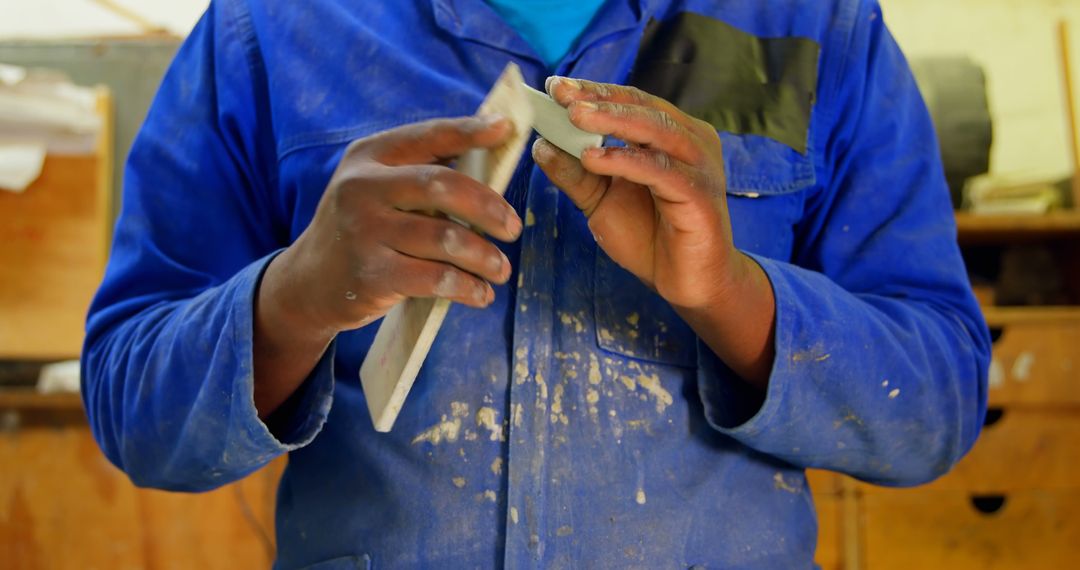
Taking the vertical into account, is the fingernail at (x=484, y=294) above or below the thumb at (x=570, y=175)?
below

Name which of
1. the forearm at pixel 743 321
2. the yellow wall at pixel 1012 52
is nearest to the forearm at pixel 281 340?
the forearm at pixel 743 321

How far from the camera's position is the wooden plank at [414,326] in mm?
494

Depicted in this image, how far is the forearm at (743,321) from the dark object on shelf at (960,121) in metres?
1.13

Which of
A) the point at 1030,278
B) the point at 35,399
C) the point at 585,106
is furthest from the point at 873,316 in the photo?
the point at 35,399

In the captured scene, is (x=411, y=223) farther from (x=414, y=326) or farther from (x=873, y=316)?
(x=873, y=316)

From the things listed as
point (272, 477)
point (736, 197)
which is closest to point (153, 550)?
→ point (272, 477)

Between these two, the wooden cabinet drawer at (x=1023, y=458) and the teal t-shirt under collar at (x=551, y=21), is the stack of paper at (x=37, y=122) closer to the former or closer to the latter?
the teal t-shirt under collar at (x=551, y=21)

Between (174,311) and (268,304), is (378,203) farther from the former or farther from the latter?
(174,311)

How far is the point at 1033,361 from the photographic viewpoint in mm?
1386

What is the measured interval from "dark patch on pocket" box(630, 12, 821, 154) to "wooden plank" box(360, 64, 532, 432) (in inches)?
8.5

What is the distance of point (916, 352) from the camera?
2.15ft

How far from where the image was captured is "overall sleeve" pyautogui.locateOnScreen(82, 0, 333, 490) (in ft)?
2.02

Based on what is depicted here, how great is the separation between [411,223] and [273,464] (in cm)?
116

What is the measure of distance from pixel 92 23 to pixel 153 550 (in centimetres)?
137
